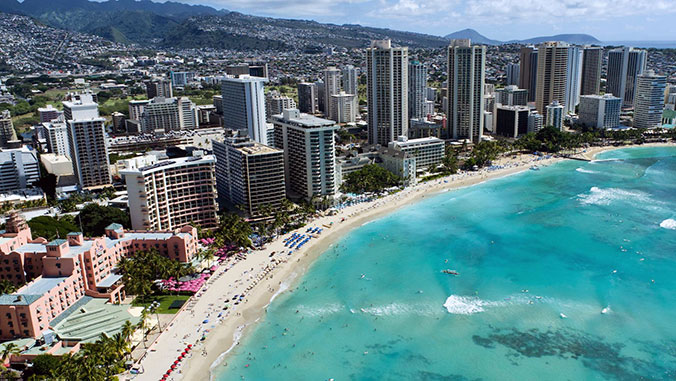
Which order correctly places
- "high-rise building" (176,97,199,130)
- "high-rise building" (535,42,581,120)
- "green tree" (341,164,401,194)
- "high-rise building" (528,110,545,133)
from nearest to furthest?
"green tree" (341,164,401,194)
"high-rise building" (528,110,545,133)
"high-rise building" (176,97,199,130)
"high-rise building" (535,42,581,120)

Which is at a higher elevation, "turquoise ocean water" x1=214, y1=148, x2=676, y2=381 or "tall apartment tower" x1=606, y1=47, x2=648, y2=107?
"tall apartment tower" x1=606, y1=47, x2=648, y2=107

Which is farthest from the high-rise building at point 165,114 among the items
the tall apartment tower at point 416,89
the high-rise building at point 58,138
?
the tall apartment tower at point 416,89

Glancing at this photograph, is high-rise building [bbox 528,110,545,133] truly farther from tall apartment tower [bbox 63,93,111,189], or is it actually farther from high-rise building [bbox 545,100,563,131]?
tall apartment tower [bbox 63,93,111,189]

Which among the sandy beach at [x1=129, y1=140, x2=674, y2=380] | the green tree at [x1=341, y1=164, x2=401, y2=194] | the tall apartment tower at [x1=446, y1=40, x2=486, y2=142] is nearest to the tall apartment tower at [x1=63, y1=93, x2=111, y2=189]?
the sandy beach at [x1=129, y1=140, x2=674, y2=380]

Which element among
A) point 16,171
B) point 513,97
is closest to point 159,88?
point 16,171

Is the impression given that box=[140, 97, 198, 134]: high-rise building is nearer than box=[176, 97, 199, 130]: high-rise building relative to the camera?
Yes

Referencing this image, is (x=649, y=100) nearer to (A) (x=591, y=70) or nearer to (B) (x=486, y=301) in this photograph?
(A) (x=591, y=70)

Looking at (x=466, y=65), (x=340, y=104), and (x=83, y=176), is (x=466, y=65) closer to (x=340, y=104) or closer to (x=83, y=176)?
(x=340, y=104)

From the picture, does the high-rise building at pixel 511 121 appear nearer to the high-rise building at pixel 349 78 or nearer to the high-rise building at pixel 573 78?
the high-rise building at pixel 573 78
